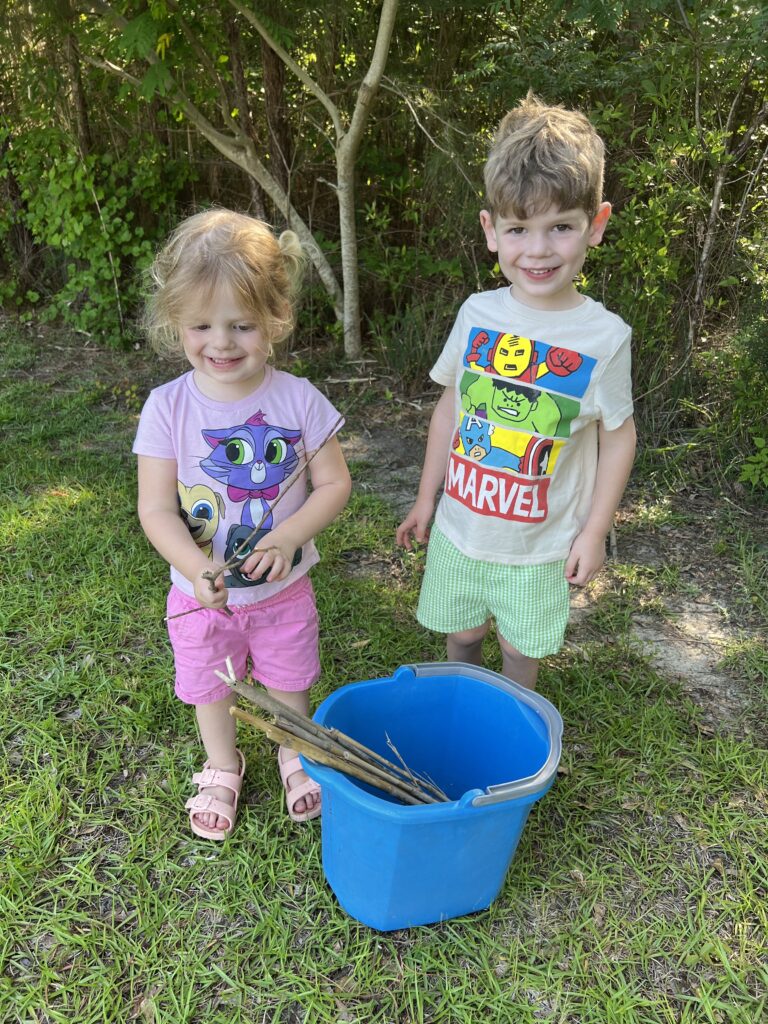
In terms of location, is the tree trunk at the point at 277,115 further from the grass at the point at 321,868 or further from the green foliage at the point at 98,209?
the grass at the point at 321,868

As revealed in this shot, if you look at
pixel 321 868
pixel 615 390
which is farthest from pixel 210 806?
pixel 615 390

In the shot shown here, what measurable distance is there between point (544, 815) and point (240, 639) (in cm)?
87

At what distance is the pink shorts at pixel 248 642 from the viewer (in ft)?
5.74

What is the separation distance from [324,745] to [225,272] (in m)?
0.91

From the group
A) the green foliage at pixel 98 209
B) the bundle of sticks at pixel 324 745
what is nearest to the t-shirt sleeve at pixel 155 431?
the bundle of sticks at pixel 324 745

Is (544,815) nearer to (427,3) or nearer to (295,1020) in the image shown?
(295,1020)

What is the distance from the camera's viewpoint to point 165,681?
7.45ft

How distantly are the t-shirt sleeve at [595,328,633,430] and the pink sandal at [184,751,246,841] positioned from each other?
3.99ft

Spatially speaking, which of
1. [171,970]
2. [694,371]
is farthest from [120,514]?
[694,371]

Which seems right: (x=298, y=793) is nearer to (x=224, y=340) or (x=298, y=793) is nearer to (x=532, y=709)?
(x=532, y=709)

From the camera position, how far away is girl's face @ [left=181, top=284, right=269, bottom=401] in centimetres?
149

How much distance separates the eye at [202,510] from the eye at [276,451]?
6.4 inches

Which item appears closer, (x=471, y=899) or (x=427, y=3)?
(x=471, y=899)

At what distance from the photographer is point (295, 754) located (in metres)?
1.94
